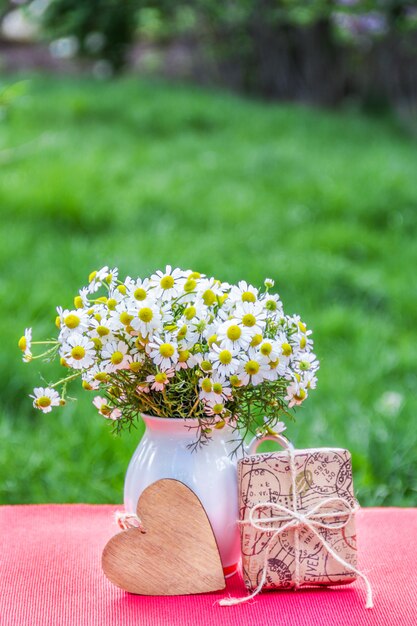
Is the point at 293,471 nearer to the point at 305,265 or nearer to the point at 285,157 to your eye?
the point at 305,265

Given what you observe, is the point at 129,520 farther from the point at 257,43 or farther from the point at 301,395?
the point at 257,43

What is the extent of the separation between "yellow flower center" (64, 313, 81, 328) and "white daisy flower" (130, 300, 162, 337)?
83mm

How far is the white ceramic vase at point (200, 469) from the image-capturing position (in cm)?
118

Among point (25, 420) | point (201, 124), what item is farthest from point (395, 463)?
point (201, 124)

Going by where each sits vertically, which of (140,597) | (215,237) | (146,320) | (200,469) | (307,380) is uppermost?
(215,237)

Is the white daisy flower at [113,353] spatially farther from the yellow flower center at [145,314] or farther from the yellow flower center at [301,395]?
the yellow flower center at [301,395]

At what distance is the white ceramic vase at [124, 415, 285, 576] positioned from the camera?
118cm

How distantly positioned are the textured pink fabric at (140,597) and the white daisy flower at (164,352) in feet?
1.04

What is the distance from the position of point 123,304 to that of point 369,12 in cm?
462

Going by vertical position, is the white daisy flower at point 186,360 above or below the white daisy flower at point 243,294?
below

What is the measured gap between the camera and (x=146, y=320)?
1.11m

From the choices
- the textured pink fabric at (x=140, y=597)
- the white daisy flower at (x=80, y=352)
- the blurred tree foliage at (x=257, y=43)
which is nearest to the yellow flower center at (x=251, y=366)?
the white daisy flower at (x=80, y=352)

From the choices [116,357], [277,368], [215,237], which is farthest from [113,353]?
[215,237]

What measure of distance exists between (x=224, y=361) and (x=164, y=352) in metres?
0.08
